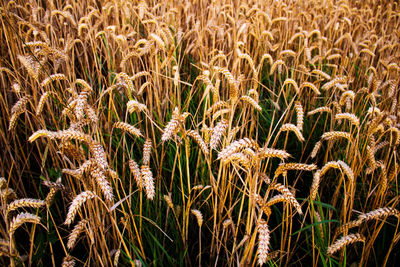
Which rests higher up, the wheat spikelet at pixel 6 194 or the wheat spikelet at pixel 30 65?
the wheat spikelet at pixel 30 65

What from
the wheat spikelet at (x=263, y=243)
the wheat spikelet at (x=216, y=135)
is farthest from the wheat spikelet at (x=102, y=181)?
the wheat spikelet at (x=263, y=243)

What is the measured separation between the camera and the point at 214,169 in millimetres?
1394

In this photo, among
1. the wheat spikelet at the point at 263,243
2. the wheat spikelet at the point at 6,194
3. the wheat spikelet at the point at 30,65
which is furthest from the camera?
the wheat spikelet at the point at 30,65

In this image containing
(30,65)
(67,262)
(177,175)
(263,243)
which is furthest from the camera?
(177,175)

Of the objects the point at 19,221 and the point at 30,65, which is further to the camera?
the point at 30,65

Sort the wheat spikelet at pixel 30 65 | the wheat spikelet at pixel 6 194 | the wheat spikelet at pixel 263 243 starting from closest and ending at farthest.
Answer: the wheat spikelet at pixel 263 243
the wheat spikelet at pixel 6 194
the wheat spikelet at pixel 30 65

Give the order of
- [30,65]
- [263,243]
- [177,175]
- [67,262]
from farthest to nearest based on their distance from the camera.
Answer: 1. [177,175]
2. [30,65]
3. [67,262]
4. [263,243]

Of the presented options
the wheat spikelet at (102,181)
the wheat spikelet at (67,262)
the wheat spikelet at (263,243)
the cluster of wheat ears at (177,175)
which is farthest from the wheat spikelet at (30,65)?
the wheat spikelet at (263,243)

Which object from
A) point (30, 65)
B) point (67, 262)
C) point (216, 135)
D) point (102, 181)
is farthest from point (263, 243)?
point (30, 65)

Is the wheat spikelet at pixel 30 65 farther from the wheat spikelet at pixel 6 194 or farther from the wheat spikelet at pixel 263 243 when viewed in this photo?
the wheat spikelet at pixel 263 243

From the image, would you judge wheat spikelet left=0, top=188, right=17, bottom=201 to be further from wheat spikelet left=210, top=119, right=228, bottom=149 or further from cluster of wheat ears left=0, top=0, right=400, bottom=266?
wheat spikelet left=210, top=119, right=228, bottom=149

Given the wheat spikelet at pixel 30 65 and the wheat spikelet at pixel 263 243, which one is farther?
the wheat spikelet at pixel 30 65

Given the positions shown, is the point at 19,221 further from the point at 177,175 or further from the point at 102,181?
the point at 177,175

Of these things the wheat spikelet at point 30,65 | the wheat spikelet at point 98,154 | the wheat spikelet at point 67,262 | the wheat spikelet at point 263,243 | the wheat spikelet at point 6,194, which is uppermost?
the wheat spikelet at point 30,65
